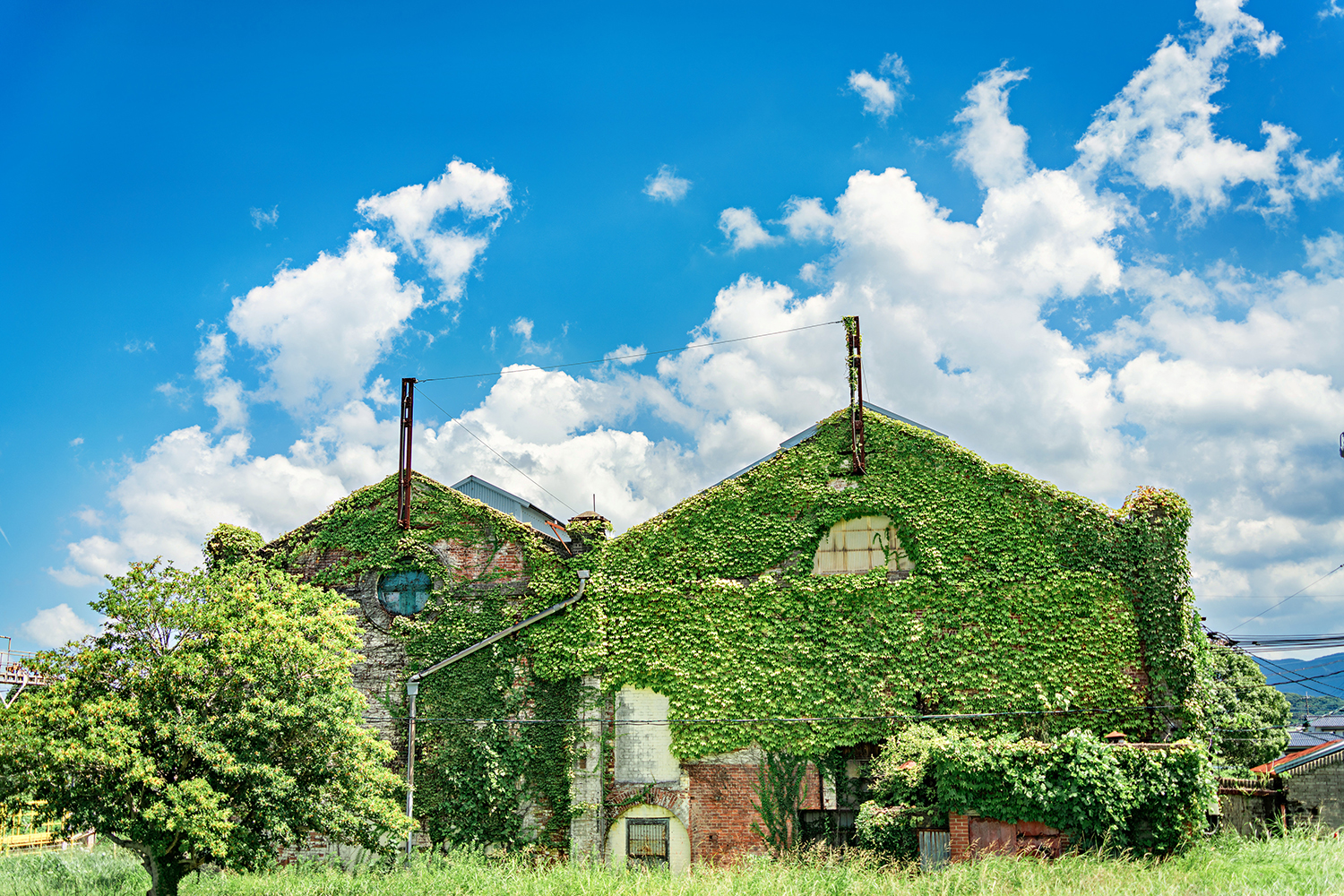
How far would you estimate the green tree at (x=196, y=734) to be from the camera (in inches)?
554

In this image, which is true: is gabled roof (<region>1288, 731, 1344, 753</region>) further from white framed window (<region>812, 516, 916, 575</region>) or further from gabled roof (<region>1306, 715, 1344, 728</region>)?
white framed window (<region>812, 516, 916, 575</region>)

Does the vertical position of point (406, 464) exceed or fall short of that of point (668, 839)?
it exceeds it

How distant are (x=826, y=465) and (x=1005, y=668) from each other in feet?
18.8

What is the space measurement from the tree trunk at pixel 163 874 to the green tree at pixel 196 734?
2cm

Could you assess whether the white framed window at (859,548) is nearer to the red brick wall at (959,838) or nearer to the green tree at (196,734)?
the red brick wall at (959,838)

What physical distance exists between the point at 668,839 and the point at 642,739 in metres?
2.06

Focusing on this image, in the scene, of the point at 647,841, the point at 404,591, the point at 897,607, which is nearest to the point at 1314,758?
the point at 897,607

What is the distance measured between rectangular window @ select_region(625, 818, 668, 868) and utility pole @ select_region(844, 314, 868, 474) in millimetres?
8798

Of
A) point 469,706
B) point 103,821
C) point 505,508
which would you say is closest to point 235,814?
point 103,821

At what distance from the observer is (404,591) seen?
22.9 m

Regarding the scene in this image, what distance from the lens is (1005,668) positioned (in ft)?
63.3

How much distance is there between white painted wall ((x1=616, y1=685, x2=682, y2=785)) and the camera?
65.7 ft

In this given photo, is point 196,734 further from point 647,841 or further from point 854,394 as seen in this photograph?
point 854,394

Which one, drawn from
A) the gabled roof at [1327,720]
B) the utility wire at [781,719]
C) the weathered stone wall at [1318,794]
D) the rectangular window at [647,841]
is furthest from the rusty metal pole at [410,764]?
the gabled roof at [1327,720]
